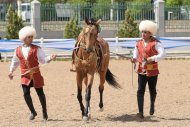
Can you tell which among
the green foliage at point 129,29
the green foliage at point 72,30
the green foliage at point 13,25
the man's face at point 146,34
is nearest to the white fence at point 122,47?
the green foliage at point 13,25

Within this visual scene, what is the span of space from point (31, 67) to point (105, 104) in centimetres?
251

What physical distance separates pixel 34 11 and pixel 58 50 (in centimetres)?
805

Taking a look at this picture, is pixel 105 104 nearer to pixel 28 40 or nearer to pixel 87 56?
pixel 87 56

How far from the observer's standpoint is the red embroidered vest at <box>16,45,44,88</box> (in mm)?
8109

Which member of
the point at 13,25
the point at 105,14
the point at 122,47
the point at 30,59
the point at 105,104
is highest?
the point at 105,14

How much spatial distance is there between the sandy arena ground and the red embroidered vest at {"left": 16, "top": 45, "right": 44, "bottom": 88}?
64 centimetres

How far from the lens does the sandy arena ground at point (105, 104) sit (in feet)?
26.8

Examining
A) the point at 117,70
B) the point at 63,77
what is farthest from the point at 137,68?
the point at 117,70

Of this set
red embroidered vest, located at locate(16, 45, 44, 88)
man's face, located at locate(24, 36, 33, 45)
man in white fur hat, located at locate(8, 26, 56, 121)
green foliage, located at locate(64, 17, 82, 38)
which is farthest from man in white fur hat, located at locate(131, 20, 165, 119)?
green foliage, located at locate(64, 17, 82, 38)

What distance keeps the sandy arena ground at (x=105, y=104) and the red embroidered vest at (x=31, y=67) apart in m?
0.64

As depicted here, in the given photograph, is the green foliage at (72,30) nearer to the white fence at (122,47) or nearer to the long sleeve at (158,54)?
the white fence at (122,47)

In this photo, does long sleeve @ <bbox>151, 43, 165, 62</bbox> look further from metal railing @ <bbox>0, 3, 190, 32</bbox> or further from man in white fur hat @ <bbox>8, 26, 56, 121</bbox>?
metal railing @ <bbox>0, 3, 190, 32</bbox>

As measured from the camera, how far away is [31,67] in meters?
8.13

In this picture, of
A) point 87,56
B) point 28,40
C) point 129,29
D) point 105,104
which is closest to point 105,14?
point 129,29
